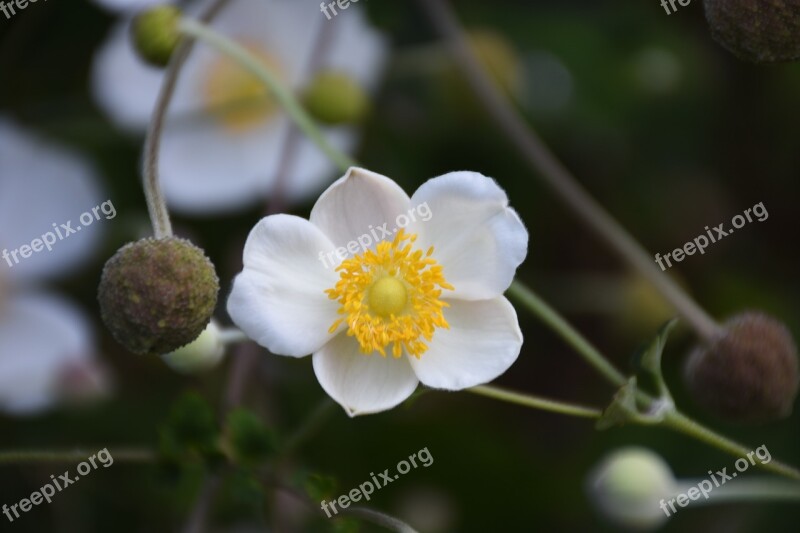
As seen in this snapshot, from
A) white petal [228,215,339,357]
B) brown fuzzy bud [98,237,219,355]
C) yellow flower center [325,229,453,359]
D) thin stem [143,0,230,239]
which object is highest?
thin stem [143,0,230,239]

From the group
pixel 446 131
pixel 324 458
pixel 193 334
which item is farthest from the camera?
pixel 446 131

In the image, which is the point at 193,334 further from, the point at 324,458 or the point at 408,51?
the point at 408,51

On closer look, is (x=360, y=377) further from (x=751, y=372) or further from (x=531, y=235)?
(x=531, y=235)

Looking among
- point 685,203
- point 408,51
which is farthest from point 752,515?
point 408,51

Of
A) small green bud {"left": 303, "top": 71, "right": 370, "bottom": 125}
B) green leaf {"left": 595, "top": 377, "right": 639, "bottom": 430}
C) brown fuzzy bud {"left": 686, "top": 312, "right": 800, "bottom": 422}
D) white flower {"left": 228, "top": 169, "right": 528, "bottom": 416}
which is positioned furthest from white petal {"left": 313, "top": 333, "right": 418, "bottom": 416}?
small green bud {"left": 303, "top": 71, "right": 370, "bottom": 125}

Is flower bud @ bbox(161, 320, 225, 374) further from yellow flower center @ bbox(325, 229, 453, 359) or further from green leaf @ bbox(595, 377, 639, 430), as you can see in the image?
green leaf @ bbox(595, 377, 639, 430)

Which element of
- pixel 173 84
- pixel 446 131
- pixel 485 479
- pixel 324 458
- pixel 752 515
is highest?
pixel 173 84

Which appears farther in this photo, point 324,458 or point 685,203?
point 685,203

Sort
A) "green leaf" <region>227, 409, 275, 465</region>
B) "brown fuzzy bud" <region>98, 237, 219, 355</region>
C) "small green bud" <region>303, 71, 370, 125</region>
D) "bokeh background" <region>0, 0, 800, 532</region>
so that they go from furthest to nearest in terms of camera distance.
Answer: "bokeh background" <region>0, 0, 800, 532</region>
"small green bud" <region>303, 71, 370, 125</region>
"green leaf" <region>227, 409, 275, 465</region>
"brown fuzzy bud" <region>98, 237, 219, 355</region>
